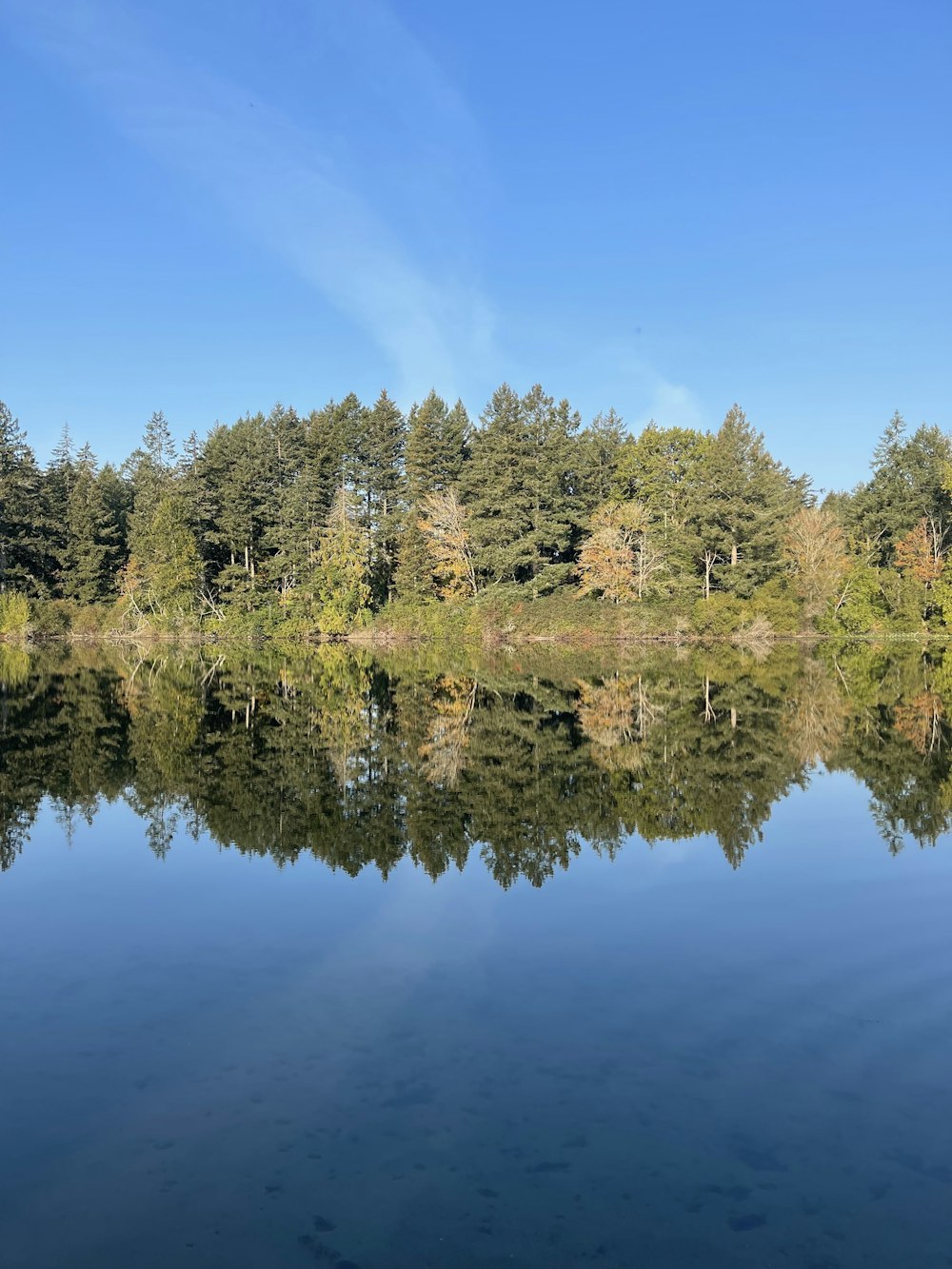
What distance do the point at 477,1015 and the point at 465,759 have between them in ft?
28.4

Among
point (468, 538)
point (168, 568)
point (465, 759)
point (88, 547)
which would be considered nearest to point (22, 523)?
point (88, 547)

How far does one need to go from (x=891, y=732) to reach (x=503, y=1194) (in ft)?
49.9

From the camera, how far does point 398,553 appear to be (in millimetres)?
61625

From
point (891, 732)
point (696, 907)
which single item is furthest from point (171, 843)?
point (891, 732)

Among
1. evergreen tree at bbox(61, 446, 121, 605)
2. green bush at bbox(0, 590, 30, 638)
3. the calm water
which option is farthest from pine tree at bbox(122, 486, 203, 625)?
the calm water

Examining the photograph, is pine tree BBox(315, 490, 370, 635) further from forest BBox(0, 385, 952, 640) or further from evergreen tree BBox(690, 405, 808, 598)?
evergreen tree BBox(690, 405, 808, 598)

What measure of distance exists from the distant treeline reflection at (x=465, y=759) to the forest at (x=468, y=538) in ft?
87.9

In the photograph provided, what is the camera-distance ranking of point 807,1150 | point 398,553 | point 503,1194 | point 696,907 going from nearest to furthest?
point 503,1194 < point 807,1150 < point 696,907 < point 398,553

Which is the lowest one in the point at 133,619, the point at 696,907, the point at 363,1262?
the point at 363,1262

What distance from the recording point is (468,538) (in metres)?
58.5

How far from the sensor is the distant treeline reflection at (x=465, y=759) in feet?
33.0

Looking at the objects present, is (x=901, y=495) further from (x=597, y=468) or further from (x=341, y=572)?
(x=341, y=572)

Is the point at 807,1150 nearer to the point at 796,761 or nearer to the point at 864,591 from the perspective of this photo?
the point at 796,761

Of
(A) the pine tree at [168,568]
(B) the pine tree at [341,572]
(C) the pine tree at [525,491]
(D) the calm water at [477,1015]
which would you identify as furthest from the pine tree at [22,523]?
(D) the calm water at [477,1015]
